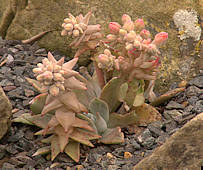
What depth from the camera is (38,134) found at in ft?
7.43

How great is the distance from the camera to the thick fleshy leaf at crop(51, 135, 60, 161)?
2.12 m

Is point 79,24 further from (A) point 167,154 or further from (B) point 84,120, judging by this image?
(A) point 167,154

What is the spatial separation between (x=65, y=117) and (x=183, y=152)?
0.74 metres

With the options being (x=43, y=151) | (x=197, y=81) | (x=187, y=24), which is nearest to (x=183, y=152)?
(x=43, y=151)

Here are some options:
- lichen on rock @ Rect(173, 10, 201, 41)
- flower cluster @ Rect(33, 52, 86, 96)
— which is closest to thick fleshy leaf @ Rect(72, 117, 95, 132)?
flower cluster @ Rect(33, 52, 86, 96)

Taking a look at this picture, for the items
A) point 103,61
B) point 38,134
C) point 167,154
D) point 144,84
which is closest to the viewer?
point 167,154

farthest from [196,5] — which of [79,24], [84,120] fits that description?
[84,120]

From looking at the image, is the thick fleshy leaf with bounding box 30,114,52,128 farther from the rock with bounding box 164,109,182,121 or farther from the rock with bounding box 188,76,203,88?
the rock with bounding box 188,76,203,88

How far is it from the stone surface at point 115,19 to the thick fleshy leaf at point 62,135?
0.89 meters

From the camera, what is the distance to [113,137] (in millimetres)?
2238

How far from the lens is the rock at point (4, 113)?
2.13 meters

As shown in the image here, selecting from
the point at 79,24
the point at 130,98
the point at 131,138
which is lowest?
the point at 131,138

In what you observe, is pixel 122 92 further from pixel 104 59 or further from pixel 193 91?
pixel 193 91

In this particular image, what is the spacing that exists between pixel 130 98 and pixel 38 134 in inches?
24.9
